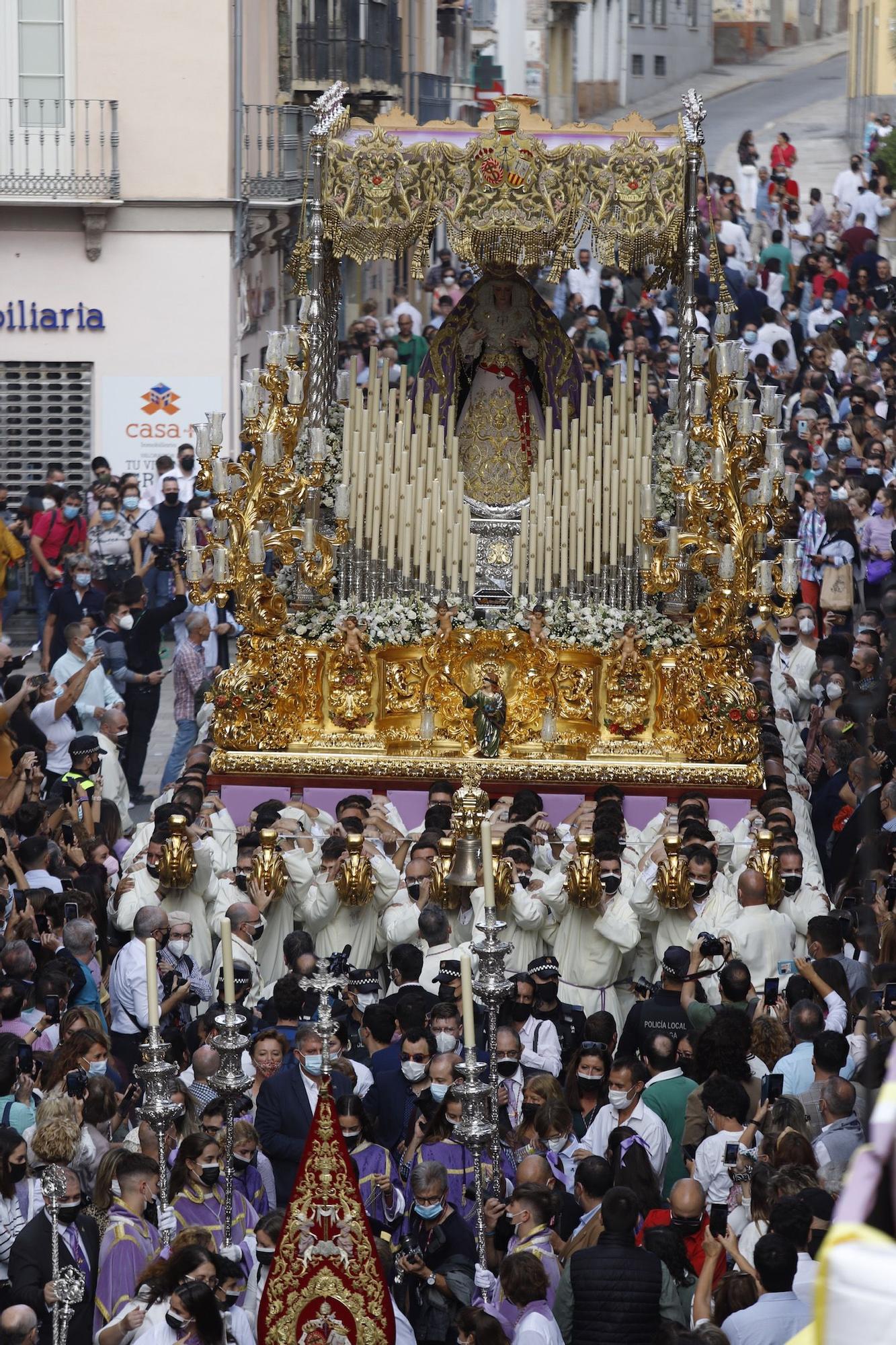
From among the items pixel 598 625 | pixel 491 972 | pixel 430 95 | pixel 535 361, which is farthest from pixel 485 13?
pixel 491 972

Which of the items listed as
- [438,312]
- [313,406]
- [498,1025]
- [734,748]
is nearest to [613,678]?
[734,748]

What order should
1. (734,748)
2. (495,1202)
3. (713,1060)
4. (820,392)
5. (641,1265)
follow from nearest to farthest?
1. (641,1265)
2. (495,1202)
3. (713,1060)
4. (734,748)
5. (820,392)

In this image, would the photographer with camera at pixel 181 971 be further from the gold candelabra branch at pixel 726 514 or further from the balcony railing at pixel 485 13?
the balcony railing at pixel 485 13

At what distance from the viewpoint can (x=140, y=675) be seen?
53.0 feet

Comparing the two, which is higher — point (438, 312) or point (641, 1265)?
point (438, 312)

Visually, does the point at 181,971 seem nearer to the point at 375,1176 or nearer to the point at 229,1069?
the point at 375,1176

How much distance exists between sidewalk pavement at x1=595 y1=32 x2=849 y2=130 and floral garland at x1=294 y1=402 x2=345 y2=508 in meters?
32.1

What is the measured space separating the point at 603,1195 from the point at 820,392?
1564 cm

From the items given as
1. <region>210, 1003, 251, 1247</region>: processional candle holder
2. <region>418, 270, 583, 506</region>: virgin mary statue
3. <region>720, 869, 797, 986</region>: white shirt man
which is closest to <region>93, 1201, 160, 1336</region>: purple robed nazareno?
<region>210, 1003, 251, 1247</region>: processional candle holder

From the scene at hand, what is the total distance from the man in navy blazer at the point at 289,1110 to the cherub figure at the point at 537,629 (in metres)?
6.39

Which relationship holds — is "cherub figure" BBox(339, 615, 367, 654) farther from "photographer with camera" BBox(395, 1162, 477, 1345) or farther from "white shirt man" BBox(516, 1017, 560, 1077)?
"photographer with camera" BBox(395, 1162, 477, 1345)

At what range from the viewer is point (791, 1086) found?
30.5ft

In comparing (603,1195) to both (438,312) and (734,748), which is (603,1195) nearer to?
(734,748)

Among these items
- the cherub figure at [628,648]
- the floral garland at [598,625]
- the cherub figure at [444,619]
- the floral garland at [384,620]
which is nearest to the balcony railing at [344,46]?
the floral garland at [384,620]
